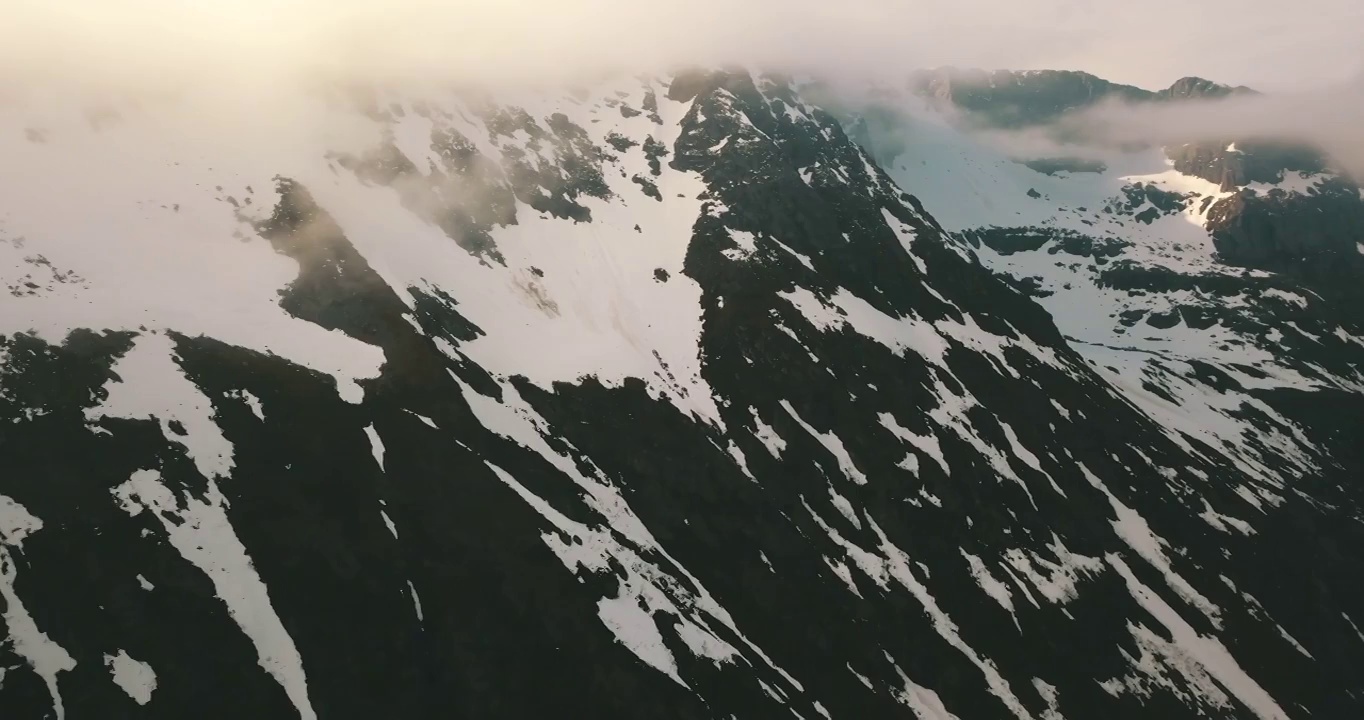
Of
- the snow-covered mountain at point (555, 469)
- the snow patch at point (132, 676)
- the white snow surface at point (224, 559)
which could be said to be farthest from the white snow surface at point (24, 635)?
the white snow surface at point (224, 559)

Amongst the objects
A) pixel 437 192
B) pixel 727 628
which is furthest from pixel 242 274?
pixel 727 628

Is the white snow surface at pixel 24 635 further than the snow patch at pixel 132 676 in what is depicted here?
No

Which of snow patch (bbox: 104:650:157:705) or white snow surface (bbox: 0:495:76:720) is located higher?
white snow surface (bbox: 0:495:76:720)

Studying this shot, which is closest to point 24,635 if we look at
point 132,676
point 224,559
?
point 132,676

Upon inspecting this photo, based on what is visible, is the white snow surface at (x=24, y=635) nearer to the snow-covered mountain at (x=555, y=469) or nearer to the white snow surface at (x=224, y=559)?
the snow-covered mountain at (x=555, y=469)

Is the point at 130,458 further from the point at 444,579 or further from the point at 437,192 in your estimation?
the point at 437,192

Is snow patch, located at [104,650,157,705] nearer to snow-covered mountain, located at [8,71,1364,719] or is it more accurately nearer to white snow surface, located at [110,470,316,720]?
snow-covered mountain, located at [8,71,1364,719]

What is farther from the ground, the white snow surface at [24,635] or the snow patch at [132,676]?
the white snow surface at [24,635]

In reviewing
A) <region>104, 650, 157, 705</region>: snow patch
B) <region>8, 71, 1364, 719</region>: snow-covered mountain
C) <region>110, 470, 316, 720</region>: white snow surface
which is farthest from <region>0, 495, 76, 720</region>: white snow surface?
<region>110, 470, 316, 720</region>: white snow surface
